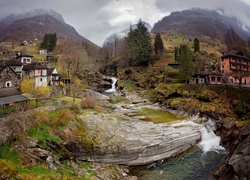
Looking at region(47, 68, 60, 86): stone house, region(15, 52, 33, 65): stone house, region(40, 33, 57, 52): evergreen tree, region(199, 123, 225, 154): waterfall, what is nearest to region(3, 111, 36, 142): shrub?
region(199, 123, 225, 154): waterfall

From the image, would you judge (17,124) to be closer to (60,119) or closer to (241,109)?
(60,119)

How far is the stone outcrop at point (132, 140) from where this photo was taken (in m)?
28.3

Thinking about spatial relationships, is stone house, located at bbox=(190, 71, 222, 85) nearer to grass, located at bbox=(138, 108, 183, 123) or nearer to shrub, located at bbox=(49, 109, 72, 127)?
grass, located at bbox=(138, 108, 183, 123)

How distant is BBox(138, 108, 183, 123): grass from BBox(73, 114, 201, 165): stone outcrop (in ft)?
15.8

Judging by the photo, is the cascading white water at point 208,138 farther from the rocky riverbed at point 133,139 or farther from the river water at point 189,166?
the rocky riverbed at point 133,139

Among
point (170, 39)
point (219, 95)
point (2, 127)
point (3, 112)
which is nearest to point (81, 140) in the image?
point (2, 127)

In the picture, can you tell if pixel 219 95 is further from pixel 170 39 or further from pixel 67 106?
pixel 170 39

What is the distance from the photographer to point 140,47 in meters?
85.3

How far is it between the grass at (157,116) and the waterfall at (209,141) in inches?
258

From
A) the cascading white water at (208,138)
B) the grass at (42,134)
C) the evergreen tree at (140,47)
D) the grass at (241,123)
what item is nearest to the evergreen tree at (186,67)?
the cascading white water at (208,138)

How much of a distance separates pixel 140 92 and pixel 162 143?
122 feet

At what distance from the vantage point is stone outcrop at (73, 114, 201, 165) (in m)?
28.3

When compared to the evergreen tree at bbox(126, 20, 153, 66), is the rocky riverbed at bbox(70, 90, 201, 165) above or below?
below

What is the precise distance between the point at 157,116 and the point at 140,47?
45.9 m
